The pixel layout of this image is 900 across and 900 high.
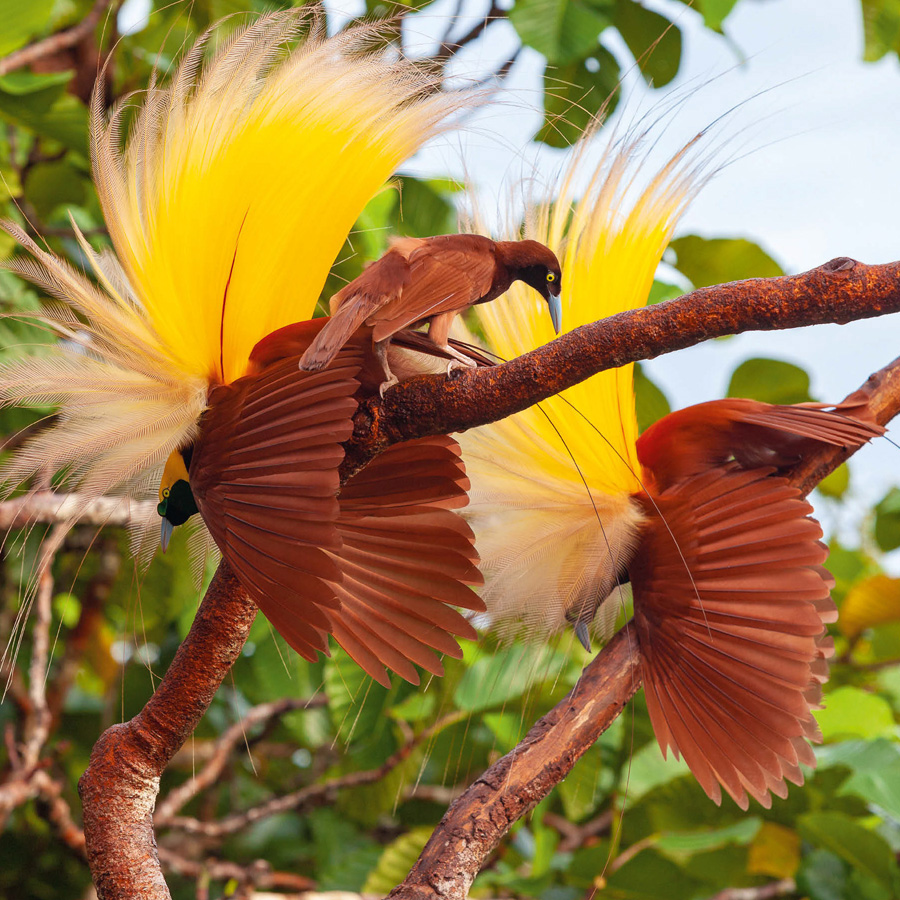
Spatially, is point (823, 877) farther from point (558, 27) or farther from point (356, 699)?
point (558, 27)

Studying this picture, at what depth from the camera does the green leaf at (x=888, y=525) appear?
4.90 feet

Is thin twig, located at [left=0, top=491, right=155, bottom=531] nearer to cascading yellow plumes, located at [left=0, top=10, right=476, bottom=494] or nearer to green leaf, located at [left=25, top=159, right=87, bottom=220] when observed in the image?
cascading yellow plumes, located at [left=0, top=10, right=476, bottom=494]

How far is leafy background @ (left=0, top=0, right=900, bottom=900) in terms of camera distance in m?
1.10

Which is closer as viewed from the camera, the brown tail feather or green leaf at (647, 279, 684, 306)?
the brown tail feather

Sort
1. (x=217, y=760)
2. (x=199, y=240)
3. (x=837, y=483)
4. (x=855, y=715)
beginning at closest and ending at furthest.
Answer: (x=199, y=240) < (x=217, y=760) < (x=855, y=715) < (x=837, y=483)

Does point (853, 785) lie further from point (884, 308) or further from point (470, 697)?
point (884, 308)

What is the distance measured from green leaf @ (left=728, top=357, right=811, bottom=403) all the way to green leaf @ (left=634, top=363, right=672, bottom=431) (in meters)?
0.11

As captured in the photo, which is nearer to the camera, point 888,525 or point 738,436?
point 738,436

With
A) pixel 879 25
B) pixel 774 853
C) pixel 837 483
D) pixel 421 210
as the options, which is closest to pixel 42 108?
pixel 421 210

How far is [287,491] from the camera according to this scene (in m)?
0.45

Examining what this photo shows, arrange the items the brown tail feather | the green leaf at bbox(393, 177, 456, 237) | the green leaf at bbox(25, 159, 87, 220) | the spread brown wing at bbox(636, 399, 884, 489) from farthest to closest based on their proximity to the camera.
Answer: the green leaf at bbox(25, 159, 87, 220)
the green leaf at bbox(393, 177, 456, 237)
the spread brown wing at bbox(636, 399, 884, 489)
the brown tail feather

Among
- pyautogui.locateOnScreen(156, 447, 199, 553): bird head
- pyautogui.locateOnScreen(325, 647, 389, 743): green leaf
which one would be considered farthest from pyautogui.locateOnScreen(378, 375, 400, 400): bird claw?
pyautogui.locateOnScreen(325, 647, 389, 743): green leaf

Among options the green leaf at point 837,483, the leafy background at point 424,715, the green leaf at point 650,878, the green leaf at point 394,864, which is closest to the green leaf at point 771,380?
the leafy background at point 424,715

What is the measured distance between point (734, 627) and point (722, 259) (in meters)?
A: 0.70
